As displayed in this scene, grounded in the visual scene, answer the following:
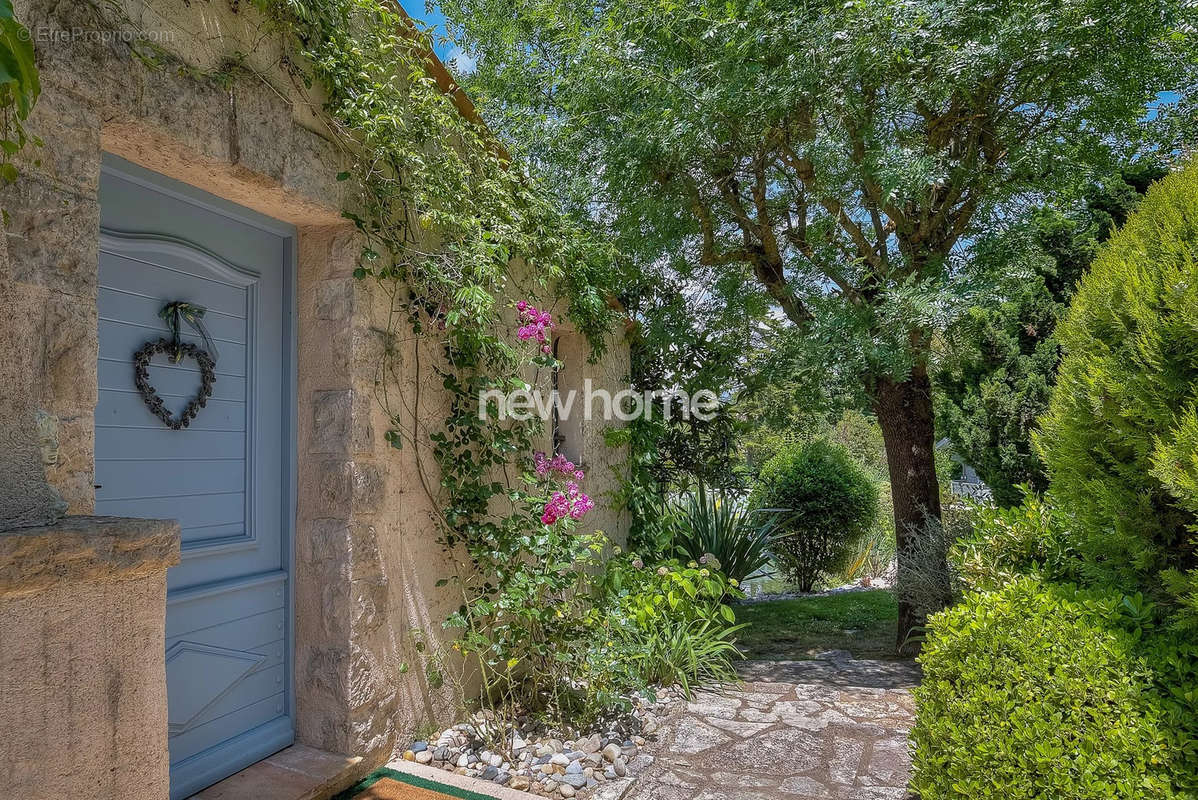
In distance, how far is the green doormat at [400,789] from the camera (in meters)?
2.60

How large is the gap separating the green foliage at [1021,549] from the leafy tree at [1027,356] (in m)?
2.12

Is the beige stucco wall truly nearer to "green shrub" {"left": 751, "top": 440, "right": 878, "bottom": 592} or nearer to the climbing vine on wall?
the climbing vine on wall

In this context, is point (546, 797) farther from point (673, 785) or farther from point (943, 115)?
point (943, 115)

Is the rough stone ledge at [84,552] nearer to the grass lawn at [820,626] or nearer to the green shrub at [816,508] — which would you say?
the grass lawn at [820,626]

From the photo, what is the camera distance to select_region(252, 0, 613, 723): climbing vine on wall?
2.75m

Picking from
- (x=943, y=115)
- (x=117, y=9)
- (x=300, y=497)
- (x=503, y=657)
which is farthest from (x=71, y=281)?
(x=943, y=115)

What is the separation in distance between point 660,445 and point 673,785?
3531 mm

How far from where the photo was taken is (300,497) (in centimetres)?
280

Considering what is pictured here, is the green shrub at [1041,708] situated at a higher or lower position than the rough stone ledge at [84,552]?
lower

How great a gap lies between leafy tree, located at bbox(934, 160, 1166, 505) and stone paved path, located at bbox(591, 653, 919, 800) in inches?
80.2

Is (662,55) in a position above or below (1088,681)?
above

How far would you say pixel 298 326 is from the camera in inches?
113

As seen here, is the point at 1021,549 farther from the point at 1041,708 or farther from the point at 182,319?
the point at 182,319

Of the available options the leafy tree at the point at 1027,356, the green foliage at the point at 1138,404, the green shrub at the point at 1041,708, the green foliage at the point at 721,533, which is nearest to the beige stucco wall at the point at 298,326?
the green shrub at the point at 1041,708
